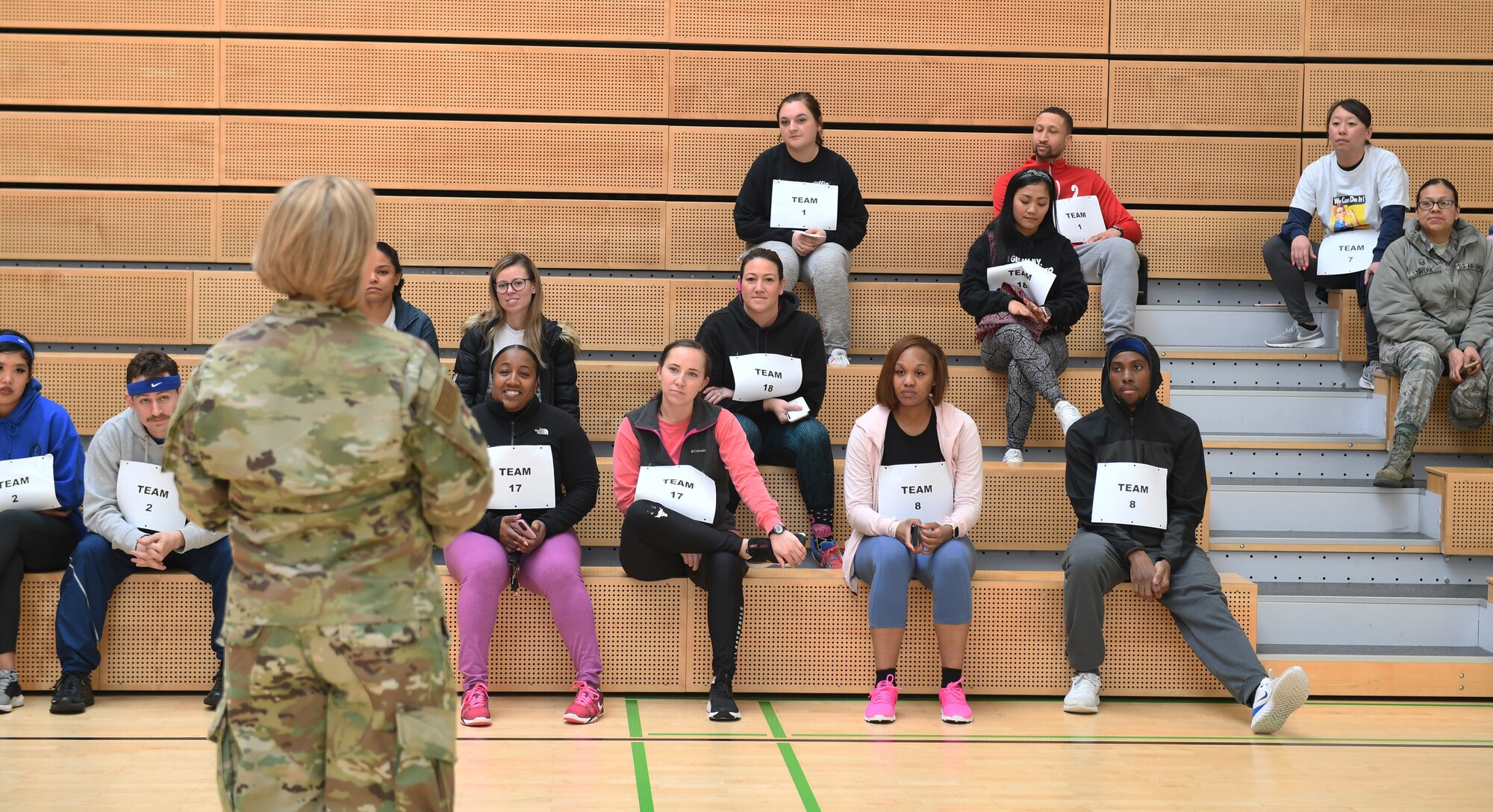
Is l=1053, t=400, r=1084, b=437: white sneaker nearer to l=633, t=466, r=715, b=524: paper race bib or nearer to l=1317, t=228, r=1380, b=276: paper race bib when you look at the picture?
l=633, t=466, r=715, b=524: paper race bib

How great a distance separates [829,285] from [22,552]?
9.89 feet

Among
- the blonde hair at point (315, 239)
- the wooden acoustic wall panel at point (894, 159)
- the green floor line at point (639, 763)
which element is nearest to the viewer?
the blonde hair at point (315, 239)

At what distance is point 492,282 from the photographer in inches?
179

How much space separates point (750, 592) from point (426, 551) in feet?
7.31

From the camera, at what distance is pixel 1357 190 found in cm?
546

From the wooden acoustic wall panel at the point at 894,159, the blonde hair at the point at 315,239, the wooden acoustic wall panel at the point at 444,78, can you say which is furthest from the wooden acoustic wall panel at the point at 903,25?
the blonde hair at the point at 315,239

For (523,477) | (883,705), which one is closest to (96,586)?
(523,477)

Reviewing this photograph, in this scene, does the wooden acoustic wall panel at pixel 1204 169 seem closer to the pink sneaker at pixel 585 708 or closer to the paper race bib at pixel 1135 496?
the paper race bib at pixel 1135 496

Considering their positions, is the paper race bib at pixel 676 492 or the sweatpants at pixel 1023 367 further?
the sweatpants at pixel 1023 367

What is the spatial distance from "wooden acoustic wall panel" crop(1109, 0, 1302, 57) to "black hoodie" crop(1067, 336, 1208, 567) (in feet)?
7.98

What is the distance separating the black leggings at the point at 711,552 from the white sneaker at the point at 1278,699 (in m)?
1.56

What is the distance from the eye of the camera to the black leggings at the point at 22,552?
3889 mm

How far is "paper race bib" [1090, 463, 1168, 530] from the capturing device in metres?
4.05

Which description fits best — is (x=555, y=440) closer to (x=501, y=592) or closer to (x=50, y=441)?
(x=501, y=592)
